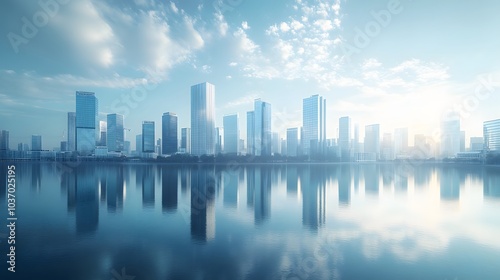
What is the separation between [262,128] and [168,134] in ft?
242

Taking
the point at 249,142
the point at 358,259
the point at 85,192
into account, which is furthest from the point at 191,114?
the point at 358,259

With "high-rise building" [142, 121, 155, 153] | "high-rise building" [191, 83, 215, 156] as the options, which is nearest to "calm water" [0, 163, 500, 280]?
"high-rise building" [191, 83, 215, 156]

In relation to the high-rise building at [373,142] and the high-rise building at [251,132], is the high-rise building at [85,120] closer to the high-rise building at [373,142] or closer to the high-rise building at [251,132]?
the high-rise building at [251,132]

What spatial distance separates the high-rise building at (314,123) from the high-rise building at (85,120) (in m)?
154

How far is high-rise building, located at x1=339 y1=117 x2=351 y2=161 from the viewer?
172000mm

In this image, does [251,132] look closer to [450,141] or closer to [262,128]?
[262,128]

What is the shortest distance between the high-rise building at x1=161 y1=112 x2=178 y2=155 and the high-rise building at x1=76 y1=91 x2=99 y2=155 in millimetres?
46455

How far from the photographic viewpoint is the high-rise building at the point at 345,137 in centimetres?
17200

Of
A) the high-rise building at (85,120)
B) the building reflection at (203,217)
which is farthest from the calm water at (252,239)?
the high-rise building at (85,120)

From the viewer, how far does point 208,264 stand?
12781 millimetres

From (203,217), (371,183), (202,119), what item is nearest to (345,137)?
(202,119)

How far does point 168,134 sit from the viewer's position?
7008 inches

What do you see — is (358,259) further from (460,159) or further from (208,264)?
(460,159)

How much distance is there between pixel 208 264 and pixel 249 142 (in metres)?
173
